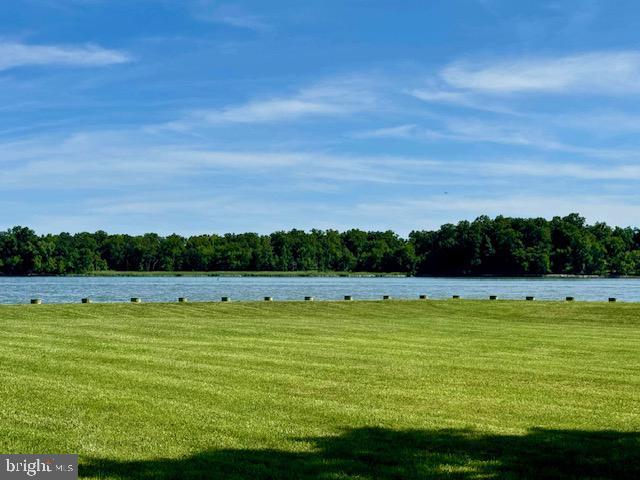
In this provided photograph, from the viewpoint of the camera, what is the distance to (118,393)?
14797 millimetres

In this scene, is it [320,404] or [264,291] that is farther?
[264,291]

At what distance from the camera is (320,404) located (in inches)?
560

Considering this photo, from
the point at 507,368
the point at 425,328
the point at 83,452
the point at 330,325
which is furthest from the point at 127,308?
the point at 83,452

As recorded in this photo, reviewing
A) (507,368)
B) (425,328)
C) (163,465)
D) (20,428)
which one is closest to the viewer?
(163,465)

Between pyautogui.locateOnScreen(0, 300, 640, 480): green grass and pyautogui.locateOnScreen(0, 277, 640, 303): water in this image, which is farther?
pyautogui.locateOnScreen(0, 277, 640, 303): water

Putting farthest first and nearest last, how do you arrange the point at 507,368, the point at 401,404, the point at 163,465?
1. the point at 507,368
2. the point at 401,404
3. the point at 163,465

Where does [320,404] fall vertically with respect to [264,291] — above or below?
above

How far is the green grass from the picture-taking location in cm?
1055

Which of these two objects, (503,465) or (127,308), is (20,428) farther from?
(127,308)

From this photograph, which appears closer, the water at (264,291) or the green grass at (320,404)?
the green grass at (320,404)

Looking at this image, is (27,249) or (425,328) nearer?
(425,328)

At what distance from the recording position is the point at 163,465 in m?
10.2

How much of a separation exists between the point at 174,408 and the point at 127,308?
31496mm

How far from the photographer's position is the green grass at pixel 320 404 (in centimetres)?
1055
